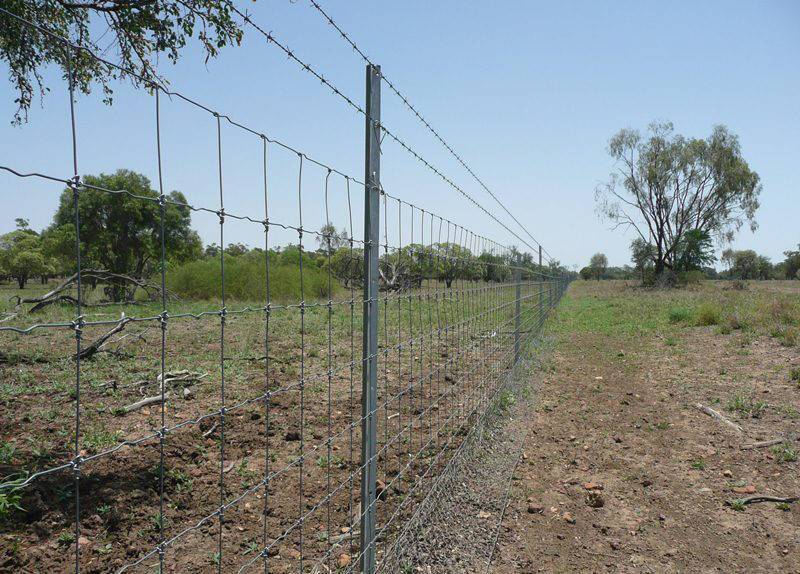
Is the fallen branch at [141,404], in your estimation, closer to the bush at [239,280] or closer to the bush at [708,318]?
the bush at [239,280]

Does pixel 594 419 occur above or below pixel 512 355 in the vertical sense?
below

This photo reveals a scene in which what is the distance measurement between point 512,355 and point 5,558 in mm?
5767

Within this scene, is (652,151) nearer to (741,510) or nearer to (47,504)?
(741,510)

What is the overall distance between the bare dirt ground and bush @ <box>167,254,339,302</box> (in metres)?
2.58

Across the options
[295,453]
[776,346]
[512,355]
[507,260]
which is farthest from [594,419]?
[776,346]

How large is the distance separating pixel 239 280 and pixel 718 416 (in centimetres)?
631

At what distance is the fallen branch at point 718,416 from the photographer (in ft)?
18.4

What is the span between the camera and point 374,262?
2537 mm

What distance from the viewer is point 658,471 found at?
4.55 m

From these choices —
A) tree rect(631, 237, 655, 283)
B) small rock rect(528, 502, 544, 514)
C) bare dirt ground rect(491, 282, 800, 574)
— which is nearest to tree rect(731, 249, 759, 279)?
tree rect(631, 237, 655, 283)

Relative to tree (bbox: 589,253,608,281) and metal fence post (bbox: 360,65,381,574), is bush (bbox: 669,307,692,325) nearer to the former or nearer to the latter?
metal fence post (bbox: 360,65,381,574)

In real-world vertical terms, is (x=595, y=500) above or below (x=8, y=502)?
→ below

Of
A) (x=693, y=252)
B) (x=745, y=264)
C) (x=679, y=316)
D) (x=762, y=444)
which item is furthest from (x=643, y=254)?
(x=745, y=264)

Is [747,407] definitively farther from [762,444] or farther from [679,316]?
[679,316]
